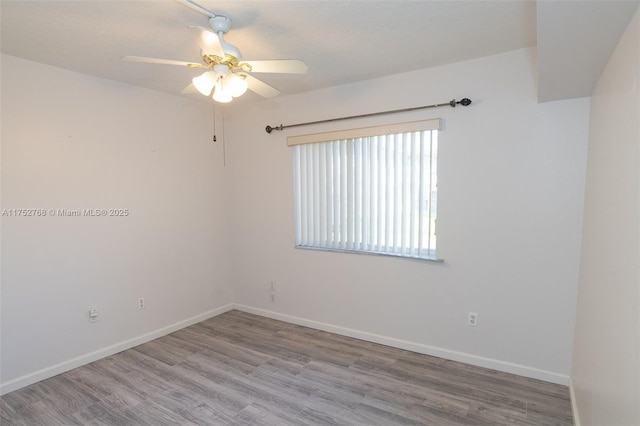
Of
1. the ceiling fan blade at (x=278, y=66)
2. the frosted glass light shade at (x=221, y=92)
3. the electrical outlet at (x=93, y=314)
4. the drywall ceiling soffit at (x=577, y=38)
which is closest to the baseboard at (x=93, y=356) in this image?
the electrical outlet at (x=93, y=314)

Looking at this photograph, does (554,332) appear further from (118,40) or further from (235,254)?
(118,40)

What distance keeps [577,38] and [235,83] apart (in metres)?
1.69

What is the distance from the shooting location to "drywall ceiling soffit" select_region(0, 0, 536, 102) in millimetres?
1906

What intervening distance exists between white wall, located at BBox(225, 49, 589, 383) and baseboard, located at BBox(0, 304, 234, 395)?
147 cm

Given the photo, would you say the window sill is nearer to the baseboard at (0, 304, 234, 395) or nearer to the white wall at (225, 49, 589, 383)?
the white wall at (225, 49, 589, 383)

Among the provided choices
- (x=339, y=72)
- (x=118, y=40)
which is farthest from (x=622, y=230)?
(x=118, y=40)

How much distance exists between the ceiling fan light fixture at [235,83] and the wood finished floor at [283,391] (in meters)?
2.07

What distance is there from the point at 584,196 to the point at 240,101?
3.36m

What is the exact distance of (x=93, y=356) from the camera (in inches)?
117

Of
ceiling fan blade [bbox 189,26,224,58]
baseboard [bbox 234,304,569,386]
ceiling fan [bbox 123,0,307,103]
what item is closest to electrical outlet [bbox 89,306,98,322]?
baseboard [bbox 234,304,569,386]

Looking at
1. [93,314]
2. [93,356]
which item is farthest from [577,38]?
[93,356]

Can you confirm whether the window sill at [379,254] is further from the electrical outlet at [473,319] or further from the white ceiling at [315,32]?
the white ceiling at [315,32]

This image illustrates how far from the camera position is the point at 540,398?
91.9 inches

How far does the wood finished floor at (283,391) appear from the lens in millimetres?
2197
